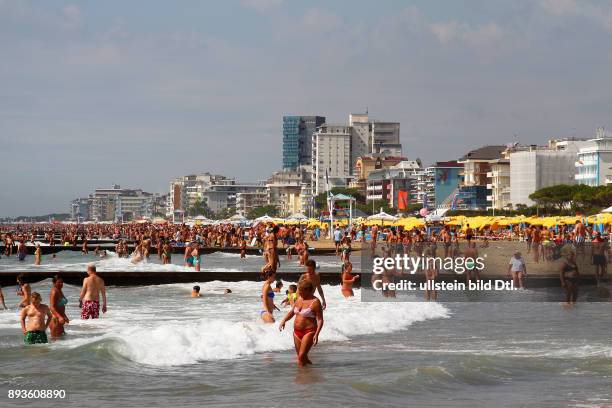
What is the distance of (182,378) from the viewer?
408 inches

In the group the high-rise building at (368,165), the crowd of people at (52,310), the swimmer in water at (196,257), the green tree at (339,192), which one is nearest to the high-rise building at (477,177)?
the green tree at (339,192)

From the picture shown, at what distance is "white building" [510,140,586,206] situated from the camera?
374 ft

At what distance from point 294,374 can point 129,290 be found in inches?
547

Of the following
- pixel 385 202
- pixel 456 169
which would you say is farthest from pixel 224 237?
pixel 385 202

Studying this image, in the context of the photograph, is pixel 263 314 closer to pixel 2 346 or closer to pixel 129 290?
pixel 2 346

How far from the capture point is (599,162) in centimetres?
9975

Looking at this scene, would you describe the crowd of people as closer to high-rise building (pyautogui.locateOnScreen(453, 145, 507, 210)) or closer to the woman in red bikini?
the woman in red bikini

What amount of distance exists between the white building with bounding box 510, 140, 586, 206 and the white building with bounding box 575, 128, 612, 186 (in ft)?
31.5

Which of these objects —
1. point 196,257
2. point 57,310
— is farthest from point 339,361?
point 196,257

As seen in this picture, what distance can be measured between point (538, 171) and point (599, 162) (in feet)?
47.5

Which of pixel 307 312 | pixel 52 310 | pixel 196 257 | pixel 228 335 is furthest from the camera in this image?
pixel 196 257

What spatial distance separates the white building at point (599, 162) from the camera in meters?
99.2

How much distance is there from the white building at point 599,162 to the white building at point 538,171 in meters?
9.60

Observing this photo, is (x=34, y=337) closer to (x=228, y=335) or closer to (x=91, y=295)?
(x=228, y=335)
